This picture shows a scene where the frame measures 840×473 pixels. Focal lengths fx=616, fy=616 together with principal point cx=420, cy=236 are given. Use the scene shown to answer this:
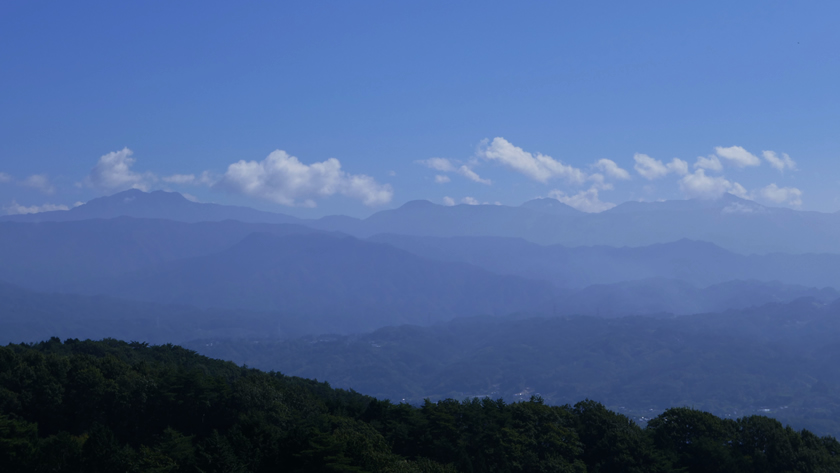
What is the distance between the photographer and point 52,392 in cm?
5553

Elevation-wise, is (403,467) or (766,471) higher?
(403,467)

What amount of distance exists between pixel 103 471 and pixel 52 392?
2009 cm

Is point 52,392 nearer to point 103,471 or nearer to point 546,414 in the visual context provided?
point 103,471

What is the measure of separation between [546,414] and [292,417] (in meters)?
23.5

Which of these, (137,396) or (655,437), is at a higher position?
(137,396)

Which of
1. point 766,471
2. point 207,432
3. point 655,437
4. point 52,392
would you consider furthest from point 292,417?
point 766,471

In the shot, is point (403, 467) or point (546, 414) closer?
point (403, 467)

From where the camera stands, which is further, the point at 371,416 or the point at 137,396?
the point at 371,416

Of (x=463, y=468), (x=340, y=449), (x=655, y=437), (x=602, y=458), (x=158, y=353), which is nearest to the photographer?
(x=340, y=449)

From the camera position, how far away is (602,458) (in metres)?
53.5

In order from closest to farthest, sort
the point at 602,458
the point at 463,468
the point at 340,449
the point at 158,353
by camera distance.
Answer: the point at 340,449 → the point at 463,468 → the point at 602,458 → the point at 158,353

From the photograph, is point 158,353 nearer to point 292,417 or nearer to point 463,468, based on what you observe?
point 292,417

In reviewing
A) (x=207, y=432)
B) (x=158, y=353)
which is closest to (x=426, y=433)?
(x=207, y=432)

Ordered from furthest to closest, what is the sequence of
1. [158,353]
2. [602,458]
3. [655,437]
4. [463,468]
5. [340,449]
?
[158,353]
[655,437]
[602,458]
[463,468]
[340,449]
